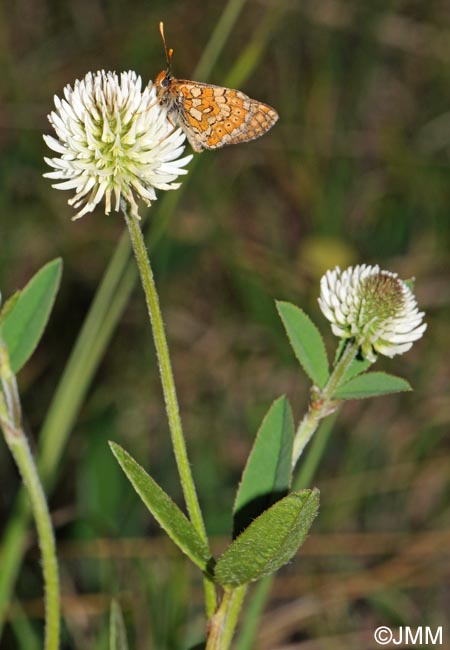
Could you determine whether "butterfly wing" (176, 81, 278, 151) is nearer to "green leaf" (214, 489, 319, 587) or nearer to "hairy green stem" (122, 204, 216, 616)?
"hairy green stem" (122, 204, 216, 616)

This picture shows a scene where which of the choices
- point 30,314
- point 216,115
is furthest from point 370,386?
point 30,314

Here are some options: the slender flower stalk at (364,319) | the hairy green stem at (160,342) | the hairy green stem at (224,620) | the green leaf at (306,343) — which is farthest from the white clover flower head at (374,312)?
the hairy green stem at (224,620)

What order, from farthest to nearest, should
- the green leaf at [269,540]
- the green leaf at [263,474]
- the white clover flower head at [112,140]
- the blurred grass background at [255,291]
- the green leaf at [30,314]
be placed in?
1. the blurred grass background at [255,291]
2. the green leaf at [30,314]
3. the green leaf at [263,474]
4. the white clover flower head at [112,140]
5. the green leaf at [269,540]

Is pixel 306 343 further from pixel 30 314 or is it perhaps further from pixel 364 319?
pixel 30 314

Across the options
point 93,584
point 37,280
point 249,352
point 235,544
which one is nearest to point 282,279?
point 249,352

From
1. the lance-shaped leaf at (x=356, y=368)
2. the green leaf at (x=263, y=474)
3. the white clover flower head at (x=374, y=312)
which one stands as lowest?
the green leaf at (x=263, y=474)

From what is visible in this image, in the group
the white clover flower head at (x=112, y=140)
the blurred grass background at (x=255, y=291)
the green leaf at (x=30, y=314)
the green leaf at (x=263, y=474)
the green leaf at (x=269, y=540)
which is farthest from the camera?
the blurred grass background at (x=255, y=291)

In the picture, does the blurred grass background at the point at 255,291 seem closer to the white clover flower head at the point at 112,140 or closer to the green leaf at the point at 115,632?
the green leaf at the point at 115,632
